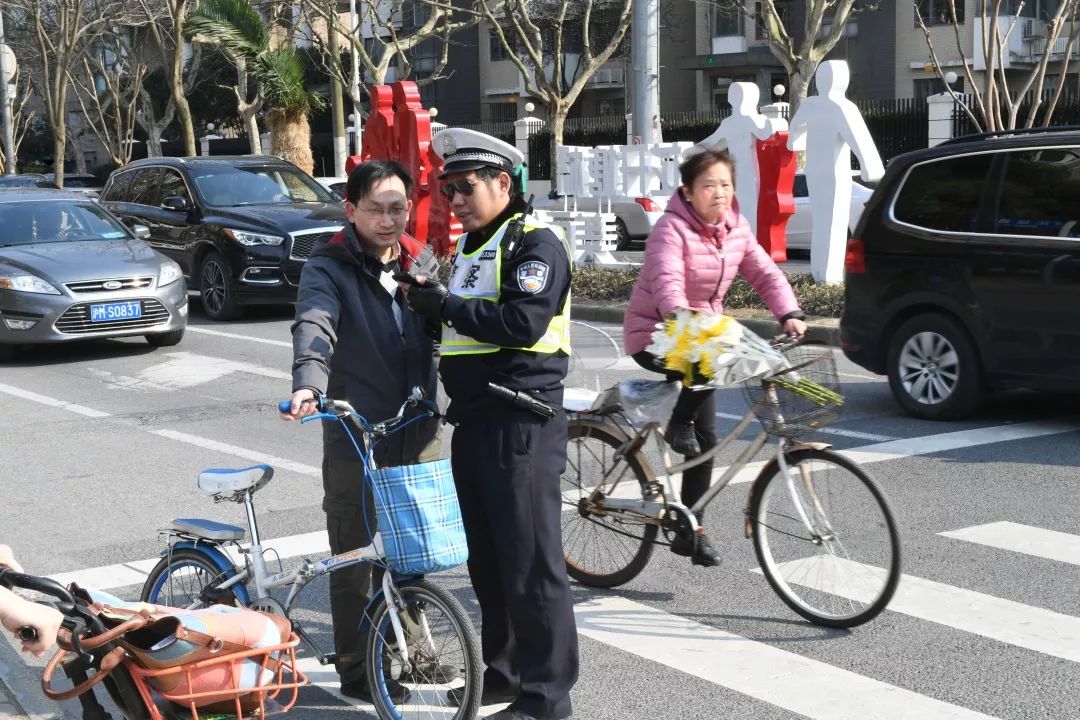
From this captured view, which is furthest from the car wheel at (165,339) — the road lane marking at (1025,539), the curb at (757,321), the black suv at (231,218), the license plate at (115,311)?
the road lane marking at (1025,539)

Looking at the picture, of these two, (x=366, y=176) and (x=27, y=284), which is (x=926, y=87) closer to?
(x=27, y=284)

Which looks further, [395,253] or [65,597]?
[395,253]

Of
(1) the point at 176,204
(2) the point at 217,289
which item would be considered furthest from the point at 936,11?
(2) the point at 217,289

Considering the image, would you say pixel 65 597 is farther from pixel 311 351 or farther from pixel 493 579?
pixel 493 579

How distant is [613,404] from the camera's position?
5.73 meters

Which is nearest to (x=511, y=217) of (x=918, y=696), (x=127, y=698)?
(x=127, y=698)

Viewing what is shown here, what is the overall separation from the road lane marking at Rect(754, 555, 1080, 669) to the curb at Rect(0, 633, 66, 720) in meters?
2.72

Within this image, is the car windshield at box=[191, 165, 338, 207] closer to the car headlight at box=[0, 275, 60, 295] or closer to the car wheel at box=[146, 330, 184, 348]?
the car wheel at box=[146, 330, 184, 348]

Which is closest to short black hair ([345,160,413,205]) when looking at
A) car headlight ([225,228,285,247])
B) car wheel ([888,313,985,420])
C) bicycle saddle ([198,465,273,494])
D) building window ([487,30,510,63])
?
bicycle saddle ([198,465,273,494])

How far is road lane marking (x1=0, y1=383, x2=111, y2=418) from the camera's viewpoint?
10445 millimetres

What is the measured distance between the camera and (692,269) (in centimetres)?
570

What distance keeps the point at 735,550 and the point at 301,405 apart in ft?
9.86

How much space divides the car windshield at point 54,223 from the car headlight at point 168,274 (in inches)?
39.6

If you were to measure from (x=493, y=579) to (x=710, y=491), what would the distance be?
1.39m
